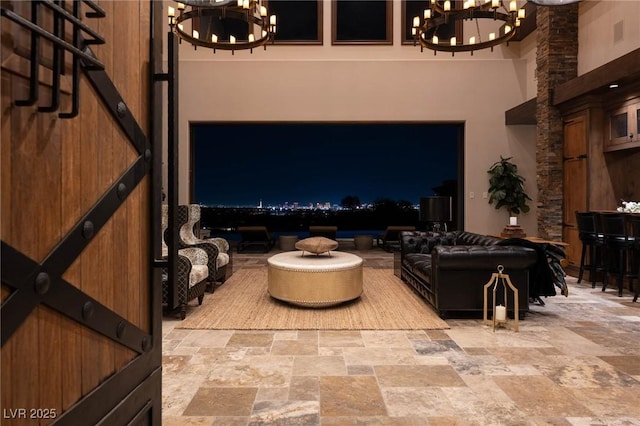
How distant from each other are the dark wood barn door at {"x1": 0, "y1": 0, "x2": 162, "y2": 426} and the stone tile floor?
142cm

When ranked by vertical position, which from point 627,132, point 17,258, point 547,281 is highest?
point 627,132

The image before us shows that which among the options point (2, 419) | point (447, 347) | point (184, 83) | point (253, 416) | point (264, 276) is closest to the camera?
point (2, 419)

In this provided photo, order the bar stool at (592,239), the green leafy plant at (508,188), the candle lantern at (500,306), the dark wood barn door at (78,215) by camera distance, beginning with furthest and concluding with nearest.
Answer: the green leafy plant at (508,188) < the bar stool at (592,239) < the candle lantern at (500,306) < the dark wood barn door at (78,215)

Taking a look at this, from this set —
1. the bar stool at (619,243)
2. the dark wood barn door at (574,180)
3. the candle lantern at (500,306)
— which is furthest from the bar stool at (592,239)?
the candle lantern at (500,306)

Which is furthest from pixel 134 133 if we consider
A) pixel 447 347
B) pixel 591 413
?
pixel 447 347

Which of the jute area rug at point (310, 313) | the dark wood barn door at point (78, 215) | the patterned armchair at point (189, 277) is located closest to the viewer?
the dark wood barn door at point (78, 215)

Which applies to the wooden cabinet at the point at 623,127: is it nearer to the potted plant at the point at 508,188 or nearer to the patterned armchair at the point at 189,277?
the potted plant at the point at 508,188

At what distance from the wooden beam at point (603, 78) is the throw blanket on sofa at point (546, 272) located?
290cm

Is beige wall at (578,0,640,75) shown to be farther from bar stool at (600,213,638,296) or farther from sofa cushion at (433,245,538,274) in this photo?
sofa cushion at (433,245,538,274)

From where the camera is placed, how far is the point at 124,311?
1.04 metres

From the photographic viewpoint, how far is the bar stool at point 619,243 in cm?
522

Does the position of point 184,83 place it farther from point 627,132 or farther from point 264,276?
point 627,132

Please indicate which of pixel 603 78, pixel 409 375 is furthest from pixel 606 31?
pixel 409 375

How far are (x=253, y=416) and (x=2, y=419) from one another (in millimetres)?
1819
